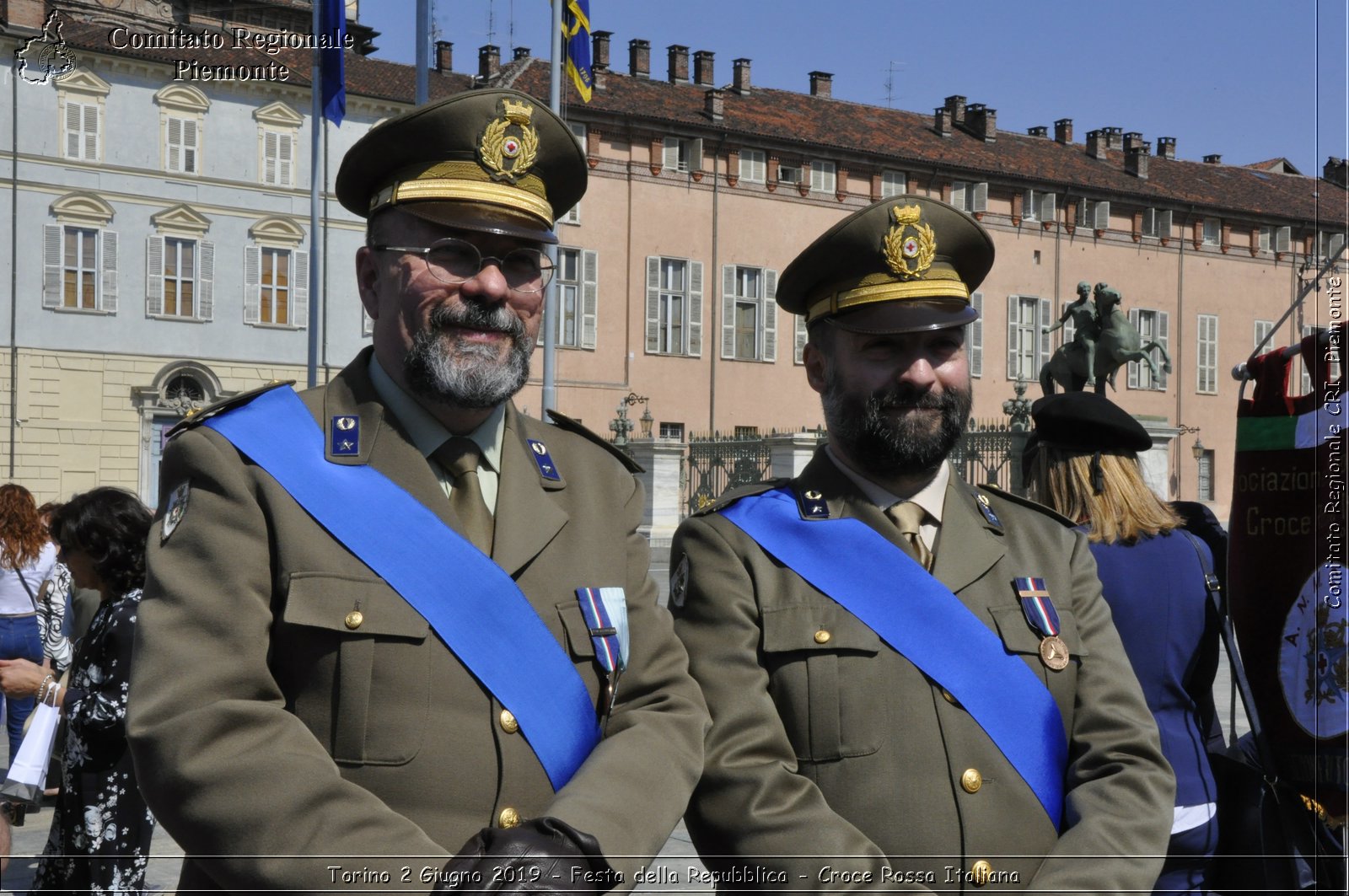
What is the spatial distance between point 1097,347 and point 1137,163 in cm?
2860

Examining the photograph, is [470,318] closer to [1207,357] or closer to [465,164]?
[465,164]

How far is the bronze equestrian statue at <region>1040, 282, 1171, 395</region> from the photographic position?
64.1 feet

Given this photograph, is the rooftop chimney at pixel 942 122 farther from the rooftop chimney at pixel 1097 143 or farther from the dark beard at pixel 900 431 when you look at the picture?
the dark beard at pixel 900 431

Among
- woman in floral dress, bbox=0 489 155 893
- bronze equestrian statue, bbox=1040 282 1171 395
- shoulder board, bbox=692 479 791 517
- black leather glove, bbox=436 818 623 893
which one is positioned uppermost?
bronze equestrian statue, bbox=1040 282 1171 395

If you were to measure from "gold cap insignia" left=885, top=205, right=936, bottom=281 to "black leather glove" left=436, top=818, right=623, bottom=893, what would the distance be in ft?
4.79

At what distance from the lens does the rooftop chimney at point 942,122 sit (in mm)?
43781

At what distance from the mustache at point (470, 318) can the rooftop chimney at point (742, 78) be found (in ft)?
129

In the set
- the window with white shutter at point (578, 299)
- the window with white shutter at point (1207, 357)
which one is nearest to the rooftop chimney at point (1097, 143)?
the window with white shutter at point (1207, 357)

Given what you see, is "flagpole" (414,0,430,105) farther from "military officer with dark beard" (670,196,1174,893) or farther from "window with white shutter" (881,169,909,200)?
"window with white shutter" (881,169,909,200)

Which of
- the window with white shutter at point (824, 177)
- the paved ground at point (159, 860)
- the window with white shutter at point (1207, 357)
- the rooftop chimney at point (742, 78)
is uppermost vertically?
the rooftop chimney at point (742, 78)

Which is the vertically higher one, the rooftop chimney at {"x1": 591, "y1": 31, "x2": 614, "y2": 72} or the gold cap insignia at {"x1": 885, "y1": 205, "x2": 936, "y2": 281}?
the rooftop chimney at {"x1": 591, "y1": 31, "x2": 614, "y2": 72}

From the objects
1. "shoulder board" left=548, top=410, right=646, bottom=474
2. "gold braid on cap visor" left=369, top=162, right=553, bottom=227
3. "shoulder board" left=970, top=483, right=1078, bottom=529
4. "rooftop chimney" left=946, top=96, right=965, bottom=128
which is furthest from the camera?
"rooftop chimney" left=946, top=96, right=965, bottom=128

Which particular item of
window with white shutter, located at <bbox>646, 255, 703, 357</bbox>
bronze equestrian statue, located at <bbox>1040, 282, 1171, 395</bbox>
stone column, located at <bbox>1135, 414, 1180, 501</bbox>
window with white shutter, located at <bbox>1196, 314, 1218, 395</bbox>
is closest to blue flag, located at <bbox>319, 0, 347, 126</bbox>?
bronze equestrian statue, located at <bbox>1040, 282, 1171, 395</bbox>

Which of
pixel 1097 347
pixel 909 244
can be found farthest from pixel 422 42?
pixel 1097 347
